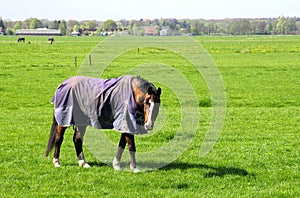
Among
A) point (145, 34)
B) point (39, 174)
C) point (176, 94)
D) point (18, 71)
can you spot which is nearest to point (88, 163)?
point (39, 174)

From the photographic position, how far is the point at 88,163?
1107cm

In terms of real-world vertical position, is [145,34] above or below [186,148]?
above

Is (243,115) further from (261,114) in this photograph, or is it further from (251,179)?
(251,179)

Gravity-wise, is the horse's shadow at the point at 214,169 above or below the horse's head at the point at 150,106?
below

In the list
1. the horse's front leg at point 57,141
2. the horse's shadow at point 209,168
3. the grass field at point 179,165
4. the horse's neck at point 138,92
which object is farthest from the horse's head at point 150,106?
the horse's front leg at point 57,141

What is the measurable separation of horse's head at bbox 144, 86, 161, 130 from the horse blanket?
30cm

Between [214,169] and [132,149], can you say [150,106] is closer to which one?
[132,149]

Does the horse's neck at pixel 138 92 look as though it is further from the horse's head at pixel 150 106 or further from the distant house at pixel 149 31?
the distant house at pixel 149 31

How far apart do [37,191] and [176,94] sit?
19545 millimetres

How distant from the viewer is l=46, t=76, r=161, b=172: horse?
9594 mm

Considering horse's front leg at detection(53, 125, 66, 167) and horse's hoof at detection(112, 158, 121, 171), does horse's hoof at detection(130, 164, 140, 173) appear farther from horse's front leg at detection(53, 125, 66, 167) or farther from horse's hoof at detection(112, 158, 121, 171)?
horse's front leg at detection(53, 125, 66, 167)

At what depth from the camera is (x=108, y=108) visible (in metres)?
10.0

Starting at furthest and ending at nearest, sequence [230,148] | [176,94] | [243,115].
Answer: [176,94] → [243,115] → [230,148]

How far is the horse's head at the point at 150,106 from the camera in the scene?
9.37 m
